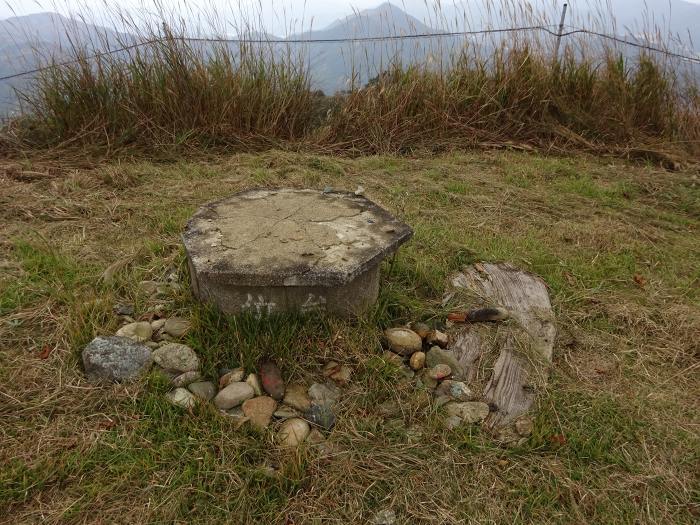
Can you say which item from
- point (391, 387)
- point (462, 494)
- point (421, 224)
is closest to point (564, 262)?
point (421, 224)

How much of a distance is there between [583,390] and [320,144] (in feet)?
10.9

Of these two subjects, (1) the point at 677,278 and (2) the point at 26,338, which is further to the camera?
(1) the point at 677,278

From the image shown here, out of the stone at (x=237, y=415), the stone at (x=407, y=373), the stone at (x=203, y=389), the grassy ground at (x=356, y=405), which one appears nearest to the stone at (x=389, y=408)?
the grassy ground at (x=356, y=405)

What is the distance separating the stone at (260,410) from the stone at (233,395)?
0.02 meters

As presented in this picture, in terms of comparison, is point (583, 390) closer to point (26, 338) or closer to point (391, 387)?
point (391, 387)

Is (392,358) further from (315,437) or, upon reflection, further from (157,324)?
(157,324)

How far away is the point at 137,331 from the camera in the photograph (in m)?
1.86

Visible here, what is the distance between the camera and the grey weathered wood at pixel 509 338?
1.76 m

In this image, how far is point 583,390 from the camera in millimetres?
1776

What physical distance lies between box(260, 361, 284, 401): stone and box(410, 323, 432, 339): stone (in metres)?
0.56

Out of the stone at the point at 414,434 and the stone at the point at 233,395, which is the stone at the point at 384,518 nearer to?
the stone at the point at 414,434

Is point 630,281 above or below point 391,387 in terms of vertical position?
below

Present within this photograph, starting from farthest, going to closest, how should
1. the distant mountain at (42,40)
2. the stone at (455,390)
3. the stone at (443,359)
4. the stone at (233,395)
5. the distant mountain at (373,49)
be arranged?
the distant mountain at (373,49), the distant mountain at (42,40), the stone at (443,359), the stone at (455,390), the stone at (233,395)

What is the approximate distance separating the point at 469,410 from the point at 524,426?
18cm
